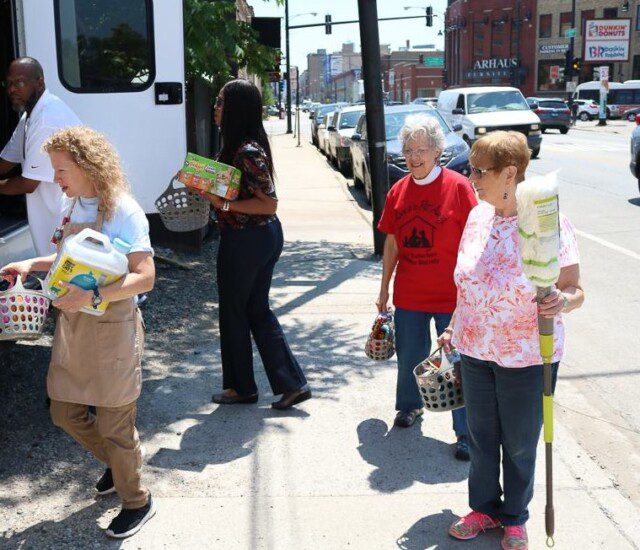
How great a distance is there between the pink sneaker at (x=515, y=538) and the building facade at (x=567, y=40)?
72963 mm

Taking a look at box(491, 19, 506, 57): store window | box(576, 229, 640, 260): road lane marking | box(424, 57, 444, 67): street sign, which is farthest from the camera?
box(424, 57, 444, 67): street sign

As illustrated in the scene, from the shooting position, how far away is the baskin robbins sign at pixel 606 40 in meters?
69.9

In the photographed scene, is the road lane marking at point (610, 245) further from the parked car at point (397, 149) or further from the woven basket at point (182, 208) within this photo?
the woven basket at point (182, 208)

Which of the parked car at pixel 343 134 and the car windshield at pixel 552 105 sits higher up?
the car windshield at pixel 552 105

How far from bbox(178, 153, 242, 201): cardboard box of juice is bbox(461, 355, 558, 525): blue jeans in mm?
1792

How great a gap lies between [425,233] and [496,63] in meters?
77.0

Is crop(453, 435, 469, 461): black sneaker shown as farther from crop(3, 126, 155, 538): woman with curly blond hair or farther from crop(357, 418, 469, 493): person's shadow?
crop(3, 126, 155, 538): woman with curly blond hair

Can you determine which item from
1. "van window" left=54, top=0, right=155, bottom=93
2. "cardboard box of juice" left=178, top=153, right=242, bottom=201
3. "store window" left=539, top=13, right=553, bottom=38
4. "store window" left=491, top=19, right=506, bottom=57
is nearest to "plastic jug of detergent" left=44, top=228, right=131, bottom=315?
"cardboard box of juice" left=178, top=153, right=242, bottom=201

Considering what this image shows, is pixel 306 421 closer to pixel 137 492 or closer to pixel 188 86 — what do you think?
pixel 137 492

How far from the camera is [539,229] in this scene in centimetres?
283

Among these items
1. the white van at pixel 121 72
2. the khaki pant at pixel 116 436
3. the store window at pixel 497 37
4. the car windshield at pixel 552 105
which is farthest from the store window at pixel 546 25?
the khaki pant at pixel 116 436

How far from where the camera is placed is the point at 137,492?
3564 mm

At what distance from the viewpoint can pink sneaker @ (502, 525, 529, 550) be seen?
3395 millimetres

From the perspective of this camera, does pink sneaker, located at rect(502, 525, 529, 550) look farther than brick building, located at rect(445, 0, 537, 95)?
No
